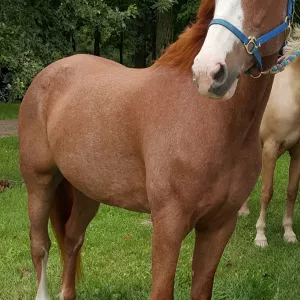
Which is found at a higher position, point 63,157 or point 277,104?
point 63,157

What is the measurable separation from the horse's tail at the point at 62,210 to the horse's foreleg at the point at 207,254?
1175 millimetres

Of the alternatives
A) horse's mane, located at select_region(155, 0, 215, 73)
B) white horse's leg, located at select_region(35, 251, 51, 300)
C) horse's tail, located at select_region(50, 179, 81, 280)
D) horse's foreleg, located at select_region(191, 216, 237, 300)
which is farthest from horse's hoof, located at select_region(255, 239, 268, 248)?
horse's mane, located at select_region(155, 0, 215, 73)

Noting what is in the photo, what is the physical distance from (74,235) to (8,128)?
1173 centimetres

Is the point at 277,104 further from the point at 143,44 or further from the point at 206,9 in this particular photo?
the point at 143,44

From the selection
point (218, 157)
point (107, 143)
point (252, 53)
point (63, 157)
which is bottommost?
point (63, 157)

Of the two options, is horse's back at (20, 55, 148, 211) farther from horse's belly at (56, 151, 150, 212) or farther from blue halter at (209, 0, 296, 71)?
blue halter at (209, 0, 296, 71)

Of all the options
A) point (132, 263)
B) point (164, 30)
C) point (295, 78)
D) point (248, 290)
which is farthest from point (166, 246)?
point (164, 30)

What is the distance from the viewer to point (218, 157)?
242 cm

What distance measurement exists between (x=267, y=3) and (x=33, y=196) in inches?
79.4

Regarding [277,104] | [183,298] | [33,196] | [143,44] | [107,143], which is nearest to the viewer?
[107,143]

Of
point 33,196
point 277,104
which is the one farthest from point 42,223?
point 277,104

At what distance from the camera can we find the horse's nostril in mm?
1946

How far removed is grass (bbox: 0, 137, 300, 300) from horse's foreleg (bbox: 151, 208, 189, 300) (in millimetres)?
1332

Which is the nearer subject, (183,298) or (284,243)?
(183,298)
